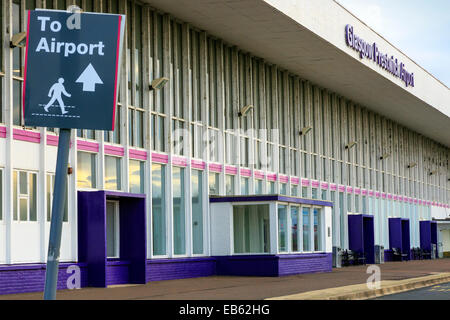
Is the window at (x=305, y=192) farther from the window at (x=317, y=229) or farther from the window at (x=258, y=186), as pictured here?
the window at (x=317, y=229)

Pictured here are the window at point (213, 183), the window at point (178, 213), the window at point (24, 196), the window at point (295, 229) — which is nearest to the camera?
the window at point (24, 196)

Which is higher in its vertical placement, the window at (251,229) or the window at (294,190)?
the window at (294,190)

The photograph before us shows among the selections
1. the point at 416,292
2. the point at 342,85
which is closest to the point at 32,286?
the point at 416,292

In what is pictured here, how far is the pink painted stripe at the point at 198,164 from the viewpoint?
103ft

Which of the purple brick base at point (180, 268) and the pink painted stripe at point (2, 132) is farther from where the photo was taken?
the purple brick base at point (180, 268)

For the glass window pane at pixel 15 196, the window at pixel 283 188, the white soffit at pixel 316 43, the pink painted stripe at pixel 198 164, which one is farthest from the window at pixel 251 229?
the glass window pane at pixel 15 196

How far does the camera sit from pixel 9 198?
22.0 meters

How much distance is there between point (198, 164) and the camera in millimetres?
31672

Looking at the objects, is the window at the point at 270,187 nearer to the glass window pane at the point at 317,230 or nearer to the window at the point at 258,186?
the window at the point at 258,186

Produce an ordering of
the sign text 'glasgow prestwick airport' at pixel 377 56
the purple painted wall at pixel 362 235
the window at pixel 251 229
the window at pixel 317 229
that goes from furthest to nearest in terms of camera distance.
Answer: the purple painted wall at pixel 362 235, the sign text 'glasgow prestwick airport' at pixel 377 56, the window at pixel 317 229, the window at pixel 251 229

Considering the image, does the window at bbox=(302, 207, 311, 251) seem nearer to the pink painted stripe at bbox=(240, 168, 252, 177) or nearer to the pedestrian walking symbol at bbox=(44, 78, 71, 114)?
the pink painted stripe at bbox=(240, 168, 252, 177)

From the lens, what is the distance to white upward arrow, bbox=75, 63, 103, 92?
9.32 m

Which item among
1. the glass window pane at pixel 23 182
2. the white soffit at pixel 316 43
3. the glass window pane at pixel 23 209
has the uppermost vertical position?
the white soffit at pixel 316 43

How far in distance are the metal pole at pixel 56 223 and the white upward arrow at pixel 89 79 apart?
1.76ft
